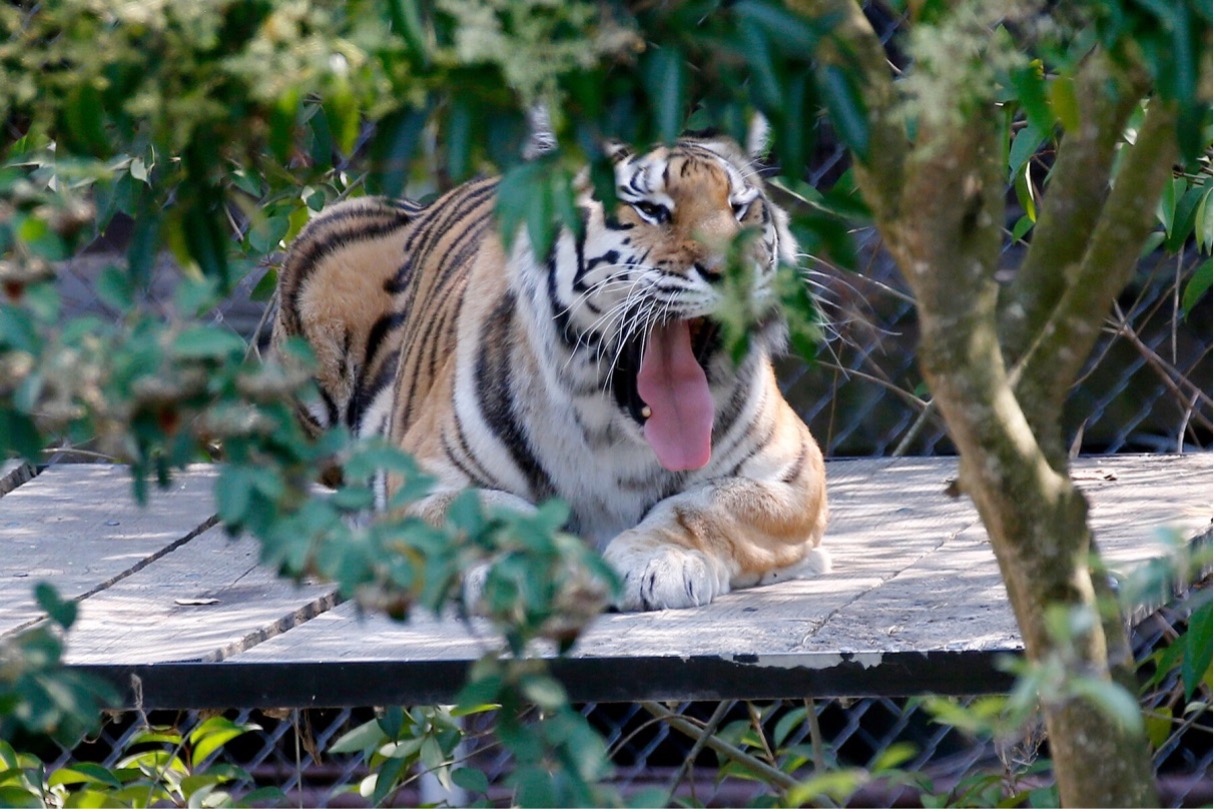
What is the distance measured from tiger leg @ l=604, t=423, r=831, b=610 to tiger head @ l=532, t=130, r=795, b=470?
0.33 feet

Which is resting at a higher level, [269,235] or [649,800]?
[269,235]

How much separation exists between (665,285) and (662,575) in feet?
1.50

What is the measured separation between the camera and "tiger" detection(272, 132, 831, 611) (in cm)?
241

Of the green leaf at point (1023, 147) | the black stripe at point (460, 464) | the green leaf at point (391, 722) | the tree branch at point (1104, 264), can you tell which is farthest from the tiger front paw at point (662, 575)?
the tree branch at point (1104, 264)

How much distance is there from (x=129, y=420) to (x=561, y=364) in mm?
1701

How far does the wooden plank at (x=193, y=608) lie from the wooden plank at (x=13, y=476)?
78 cm

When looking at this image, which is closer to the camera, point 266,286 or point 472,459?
point 472,459

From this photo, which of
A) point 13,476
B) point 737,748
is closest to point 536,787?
point 737,748

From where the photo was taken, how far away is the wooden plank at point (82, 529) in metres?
2.66

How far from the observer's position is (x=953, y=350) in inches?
48.7

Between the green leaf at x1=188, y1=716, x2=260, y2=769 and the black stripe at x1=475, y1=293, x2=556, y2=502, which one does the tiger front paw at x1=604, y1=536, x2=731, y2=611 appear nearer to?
the black stripe at x1=475, y1=293, x2=556, y2=502

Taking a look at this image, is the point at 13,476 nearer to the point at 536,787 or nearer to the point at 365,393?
the point at 365,393

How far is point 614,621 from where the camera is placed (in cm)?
217

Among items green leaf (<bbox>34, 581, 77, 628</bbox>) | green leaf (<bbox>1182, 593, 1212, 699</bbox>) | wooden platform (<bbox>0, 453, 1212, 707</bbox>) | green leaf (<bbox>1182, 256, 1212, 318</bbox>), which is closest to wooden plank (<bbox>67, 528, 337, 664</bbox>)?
wooden platform (<bbox>0, 453, 1212, 707</bbox>)
